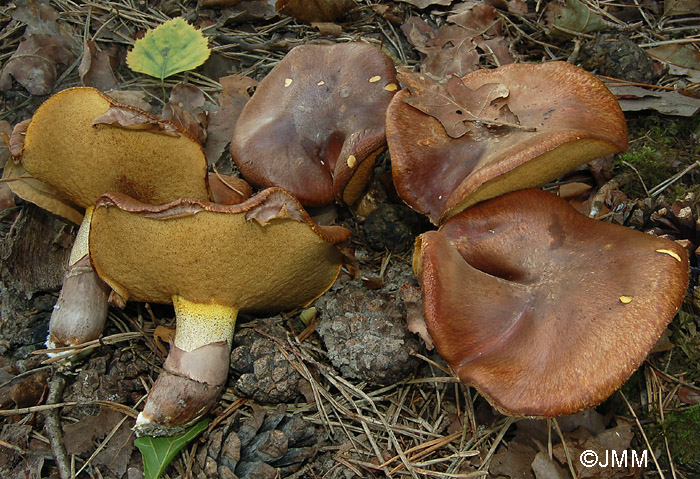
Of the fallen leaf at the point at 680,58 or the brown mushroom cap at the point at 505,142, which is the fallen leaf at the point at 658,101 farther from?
the brown mushroom cap at the point at 505,142

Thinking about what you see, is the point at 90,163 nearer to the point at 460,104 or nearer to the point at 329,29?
the point at 460,104

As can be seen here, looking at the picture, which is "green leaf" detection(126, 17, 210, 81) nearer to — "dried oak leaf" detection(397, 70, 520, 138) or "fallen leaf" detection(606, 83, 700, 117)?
"dried oak leaf" detection(397, 70, 520, 138)

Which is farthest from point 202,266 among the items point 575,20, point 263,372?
point 575,20

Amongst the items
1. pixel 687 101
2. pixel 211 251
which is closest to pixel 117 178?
pixel 211 251

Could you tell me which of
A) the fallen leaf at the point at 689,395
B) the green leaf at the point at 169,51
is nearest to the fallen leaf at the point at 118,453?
the green leaf at the point at 169,51

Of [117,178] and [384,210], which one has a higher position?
[117,178]

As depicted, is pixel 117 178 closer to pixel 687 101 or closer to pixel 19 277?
pixel 19 277

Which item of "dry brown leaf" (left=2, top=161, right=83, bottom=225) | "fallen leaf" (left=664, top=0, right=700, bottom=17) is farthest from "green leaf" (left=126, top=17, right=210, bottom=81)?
"fallen leaf" (left=664, top=0, right=700, bottom=17)
